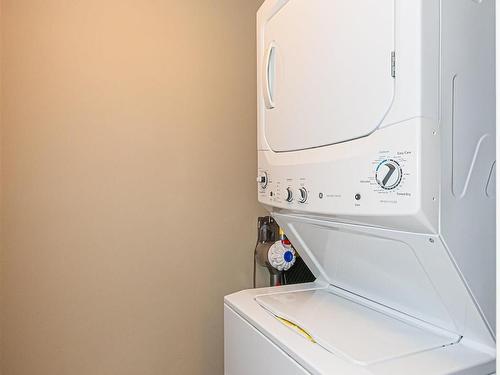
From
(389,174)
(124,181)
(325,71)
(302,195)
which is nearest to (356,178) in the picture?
(389,174)

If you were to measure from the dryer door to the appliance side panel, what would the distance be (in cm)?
16

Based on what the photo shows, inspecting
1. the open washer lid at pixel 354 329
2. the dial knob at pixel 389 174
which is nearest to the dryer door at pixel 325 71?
the dial knob at pixel 389 174

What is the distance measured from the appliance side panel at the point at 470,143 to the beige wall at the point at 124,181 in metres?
1.37

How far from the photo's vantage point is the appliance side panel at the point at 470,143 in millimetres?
1010

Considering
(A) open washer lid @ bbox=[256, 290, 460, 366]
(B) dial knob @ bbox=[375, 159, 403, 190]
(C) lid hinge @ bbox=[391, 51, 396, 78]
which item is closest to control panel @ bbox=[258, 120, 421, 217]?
(B) dial knob @ bbox=[375, 159, 403, 190]

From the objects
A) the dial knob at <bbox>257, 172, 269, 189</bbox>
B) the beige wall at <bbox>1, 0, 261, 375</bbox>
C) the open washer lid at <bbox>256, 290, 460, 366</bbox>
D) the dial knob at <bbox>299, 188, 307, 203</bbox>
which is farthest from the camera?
the beige wall at <bbox>1, 0, 261, 375</bbox>

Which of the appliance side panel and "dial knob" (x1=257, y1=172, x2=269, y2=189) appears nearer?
the appliance side panel

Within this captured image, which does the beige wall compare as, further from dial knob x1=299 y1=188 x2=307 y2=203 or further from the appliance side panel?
the appliance side panel

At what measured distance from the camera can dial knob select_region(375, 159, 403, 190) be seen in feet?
3.30

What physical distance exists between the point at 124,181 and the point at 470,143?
1.58 metres

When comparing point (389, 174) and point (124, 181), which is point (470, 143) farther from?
point (124, 181)

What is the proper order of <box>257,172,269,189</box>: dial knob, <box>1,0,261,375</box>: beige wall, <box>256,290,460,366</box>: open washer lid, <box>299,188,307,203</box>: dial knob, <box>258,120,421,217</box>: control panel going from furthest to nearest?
<box>1,0,261,375</box>: beige wall < <box>257,172,269,189</box>: dial knob < <box>299,188,307,203</box>: dial knob < <box>256,290,460,366</box>: open washer lid < <box>258,120,421,217</box>: control panel

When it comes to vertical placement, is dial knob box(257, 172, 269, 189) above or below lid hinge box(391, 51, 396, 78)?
below

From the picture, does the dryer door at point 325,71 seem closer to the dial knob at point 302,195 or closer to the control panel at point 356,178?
the control panel at point 356,178
